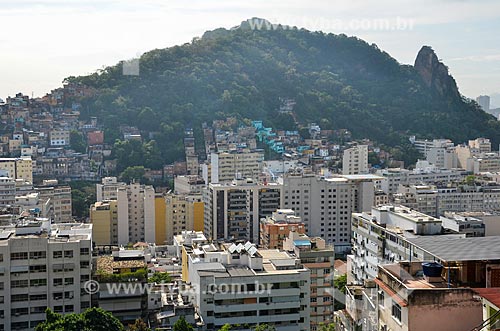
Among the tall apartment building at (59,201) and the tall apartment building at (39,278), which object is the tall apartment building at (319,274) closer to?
the tall apartment building at (39,278)

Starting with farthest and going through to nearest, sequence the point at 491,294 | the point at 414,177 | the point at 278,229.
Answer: the point at 414,177 < the point at 278,229 < the point at 491,294

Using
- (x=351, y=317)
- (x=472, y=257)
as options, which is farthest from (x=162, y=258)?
(x=472, y=257)

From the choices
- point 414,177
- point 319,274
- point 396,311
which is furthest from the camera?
point 414,177

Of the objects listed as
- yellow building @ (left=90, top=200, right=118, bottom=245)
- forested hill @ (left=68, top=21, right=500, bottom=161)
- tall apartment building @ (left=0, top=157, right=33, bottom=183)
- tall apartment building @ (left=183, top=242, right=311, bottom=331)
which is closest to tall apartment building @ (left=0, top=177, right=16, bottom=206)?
yellow building @ (left=90, top=200, right=118, bottom=245)

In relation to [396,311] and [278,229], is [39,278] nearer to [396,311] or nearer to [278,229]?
[396,311]

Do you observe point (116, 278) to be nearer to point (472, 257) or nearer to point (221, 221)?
point (472, 257)

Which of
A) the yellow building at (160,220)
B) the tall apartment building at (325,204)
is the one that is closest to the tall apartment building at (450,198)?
the tall apartment building at (325,204)

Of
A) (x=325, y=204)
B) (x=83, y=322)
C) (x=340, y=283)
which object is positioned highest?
(x=325, y=204)

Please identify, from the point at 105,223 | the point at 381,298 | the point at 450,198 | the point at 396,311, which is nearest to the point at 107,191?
the point at 105,223
